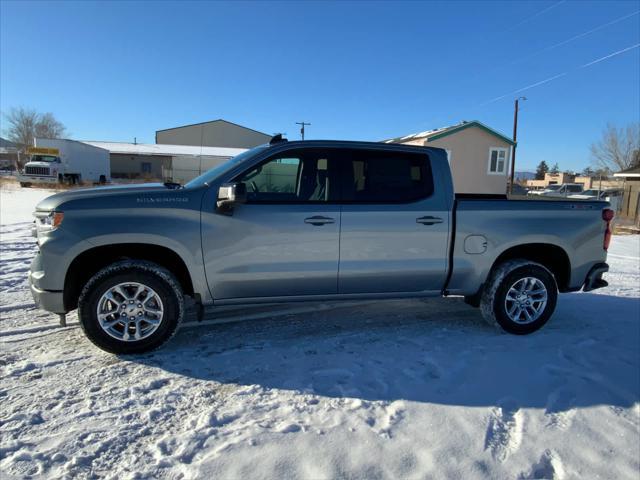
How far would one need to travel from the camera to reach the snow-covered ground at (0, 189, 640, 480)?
8.01 ft

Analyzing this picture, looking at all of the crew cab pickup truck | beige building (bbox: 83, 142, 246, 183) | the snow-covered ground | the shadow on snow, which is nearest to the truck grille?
beige building (bbox: 83, 142, 246, 183)

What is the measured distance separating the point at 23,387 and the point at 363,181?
10.6 feet

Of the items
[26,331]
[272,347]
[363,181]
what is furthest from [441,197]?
[26,331]

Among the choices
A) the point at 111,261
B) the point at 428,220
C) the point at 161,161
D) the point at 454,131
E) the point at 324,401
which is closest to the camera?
the point at 324,401

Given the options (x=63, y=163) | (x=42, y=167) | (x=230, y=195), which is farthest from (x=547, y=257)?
(x=63, y=163)

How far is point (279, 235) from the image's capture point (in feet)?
12.7

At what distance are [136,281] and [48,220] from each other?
86 cm

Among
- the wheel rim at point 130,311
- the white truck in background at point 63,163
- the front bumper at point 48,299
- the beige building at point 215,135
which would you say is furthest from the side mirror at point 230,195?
the beige building at point 215,135

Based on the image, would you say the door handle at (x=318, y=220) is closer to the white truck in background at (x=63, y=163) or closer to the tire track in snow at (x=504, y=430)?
the tire track in snow at (x=504, y=430)

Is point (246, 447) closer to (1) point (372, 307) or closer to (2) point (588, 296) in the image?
(1) point (372, 307)

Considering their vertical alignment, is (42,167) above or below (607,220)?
above

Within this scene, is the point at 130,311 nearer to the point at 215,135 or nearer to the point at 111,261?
the point at 111,261

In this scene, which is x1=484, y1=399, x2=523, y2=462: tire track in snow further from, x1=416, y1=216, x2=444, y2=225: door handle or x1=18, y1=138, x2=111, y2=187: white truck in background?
x1=18, y1=138, x2=111, y2=187: white truck in background

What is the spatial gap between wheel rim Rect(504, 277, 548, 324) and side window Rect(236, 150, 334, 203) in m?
2.23
